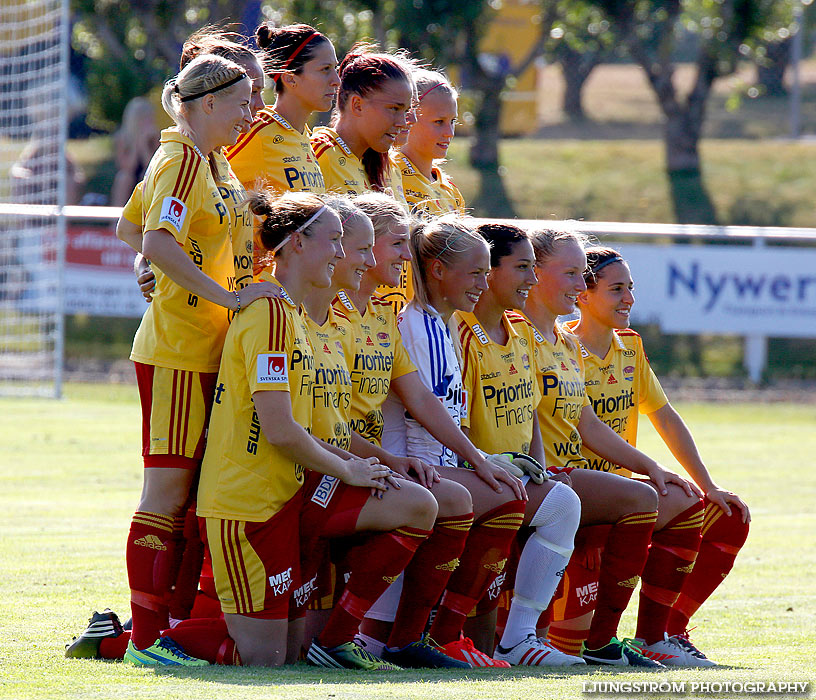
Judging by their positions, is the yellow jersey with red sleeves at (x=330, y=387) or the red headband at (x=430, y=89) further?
the red headband at (x=430, y=89)

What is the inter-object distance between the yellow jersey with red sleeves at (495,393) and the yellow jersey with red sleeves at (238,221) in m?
0.82

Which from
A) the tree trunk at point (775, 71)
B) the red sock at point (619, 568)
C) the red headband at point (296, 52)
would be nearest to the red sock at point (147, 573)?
the red sock at point (619, 568)

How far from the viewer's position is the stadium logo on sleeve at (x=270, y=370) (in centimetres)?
404

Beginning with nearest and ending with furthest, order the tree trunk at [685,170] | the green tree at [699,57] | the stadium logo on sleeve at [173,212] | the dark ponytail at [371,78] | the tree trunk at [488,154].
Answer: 1. the stadium logo on sleeve at [173,212]
2. the dark ponytail at [371,78]
3. the green tree at [699,57]
4. the tree trunk at [685,170]
5. the tree trunk at [488,154]

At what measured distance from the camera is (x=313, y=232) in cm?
425

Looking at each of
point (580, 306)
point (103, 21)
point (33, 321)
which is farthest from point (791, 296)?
point (103, 21)

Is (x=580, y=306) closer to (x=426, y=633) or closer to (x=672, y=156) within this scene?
(x=426, y=633)

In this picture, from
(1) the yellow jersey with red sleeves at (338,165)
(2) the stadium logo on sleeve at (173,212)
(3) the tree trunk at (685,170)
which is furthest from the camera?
(3) the tree trunk at (685,170)

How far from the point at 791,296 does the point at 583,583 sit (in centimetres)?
1027

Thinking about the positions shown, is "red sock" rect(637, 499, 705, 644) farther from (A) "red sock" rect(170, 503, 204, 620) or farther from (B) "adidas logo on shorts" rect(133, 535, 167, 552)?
(B) "adidas logo on shorts" rect(133, 535, 167, 552)

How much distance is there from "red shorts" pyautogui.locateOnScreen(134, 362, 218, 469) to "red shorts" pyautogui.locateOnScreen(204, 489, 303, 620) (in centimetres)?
28

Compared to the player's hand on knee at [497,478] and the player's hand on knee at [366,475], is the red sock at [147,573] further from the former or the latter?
the player's hand on knee at [497,478]

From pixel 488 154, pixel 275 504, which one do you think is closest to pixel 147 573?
pixel 275 504

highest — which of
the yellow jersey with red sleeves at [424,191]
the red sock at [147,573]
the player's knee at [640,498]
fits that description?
the yellow jersey with red sleeves at [424,191]
